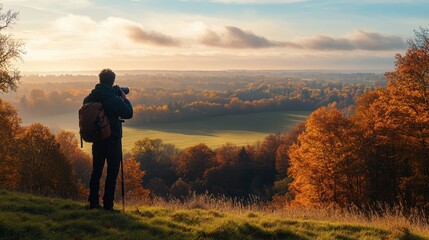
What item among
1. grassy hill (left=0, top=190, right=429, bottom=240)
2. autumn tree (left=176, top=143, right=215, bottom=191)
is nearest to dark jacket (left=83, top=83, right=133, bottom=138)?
grassy hill (left=0, top=190, right=429, bottom=240)

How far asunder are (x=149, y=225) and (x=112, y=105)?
9.10ft

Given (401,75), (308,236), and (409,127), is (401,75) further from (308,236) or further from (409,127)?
(308,236)

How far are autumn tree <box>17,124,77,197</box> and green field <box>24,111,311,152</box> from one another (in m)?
46.8

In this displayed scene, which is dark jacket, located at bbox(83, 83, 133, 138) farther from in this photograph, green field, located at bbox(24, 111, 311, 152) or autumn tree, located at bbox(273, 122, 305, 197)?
green field, located at bbox(24, 111, 311, 152)

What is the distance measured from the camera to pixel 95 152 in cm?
830

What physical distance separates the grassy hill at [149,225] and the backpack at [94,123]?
1715 millimetres

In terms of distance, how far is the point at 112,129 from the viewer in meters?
8.23

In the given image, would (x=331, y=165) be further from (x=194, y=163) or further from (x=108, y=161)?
(x=194, y=163)

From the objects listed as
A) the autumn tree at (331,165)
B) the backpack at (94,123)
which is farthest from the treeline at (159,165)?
the backpack at (94,123)

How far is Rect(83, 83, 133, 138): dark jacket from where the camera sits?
817 centimetres

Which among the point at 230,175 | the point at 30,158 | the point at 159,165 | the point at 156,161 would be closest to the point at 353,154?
the point at 30,158

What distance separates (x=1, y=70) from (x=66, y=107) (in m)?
121

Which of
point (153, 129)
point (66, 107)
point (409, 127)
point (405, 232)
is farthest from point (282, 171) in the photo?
point (66, 107)

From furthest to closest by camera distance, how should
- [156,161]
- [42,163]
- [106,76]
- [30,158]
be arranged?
1. [156,161]
2. [42,163]
3. [30,158]
4. [106,76]
